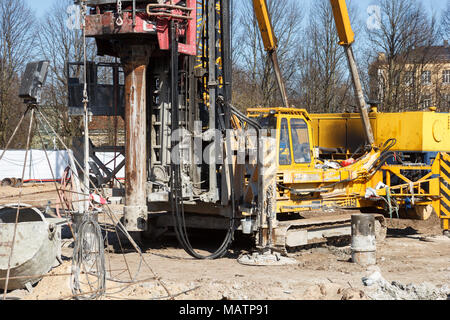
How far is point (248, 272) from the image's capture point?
427 inches

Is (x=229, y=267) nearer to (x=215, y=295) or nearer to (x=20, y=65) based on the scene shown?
(x=215, y=295)

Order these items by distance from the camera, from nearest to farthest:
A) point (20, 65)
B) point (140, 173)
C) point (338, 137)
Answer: point (140, 173)
point (338, 137)
point (20, 65)

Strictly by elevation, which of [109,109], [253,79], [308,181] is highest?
[253,79]

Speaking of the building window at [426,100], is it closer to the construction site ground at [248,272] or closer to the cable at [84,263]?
the construction site ground at [248,272]

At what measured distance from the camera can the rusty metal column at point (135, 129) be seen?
12375 millimetres

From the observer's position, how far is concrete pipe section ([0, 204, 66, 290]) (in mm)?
9273

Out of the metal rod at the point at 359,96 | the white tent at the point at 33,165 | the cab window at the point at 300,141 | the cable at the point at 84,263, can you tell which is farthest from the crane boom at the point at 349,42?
the white tent at the point at 33,165

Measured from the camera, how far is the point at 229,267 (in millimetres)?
11398

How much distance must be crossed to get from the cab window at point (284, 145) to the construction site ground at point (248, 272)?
1.94m

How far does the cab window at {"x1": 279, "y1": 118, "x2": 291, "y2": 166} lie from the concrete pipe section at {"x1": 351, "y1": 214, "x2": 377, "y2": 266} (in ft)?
7.00

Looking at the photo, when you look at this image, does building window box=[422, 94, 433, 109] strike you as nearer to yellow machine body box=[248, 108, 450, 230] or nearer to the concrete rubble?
yellow machine body box=[248, 108, 450, 230]
